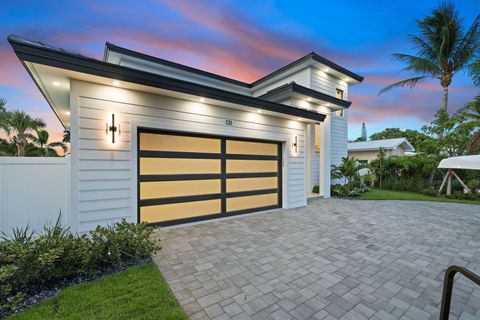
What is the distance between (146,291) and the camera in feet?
7.89

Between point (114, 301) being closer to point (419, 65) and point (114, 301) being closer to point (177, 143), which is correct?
point (177, 143)

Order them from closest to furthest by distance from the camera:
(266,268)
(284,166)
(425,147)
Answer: (266,268) < (284,166) < (425,147)

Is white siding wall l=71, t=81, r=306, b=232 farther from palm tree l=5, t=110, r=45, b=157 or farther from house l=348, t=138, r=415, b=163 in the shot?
house l=348, t=138, r=415, b=163

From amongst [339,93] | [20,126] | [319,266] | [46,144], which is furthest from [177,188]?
[46,144]

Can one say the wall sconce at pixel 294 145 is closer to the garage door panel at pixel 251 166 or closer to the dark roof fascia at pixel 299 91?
the garage door panel at pixel 251 166

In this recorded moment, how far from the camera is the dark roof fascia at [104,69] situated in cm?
296

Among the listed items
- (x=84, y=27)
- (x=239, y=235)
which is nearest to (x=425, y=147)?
(x=239, y=235)

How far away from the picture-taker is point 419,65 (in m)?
12.9

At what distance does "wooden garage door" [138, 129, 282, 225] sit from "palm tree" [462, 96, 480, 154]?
11.0 m

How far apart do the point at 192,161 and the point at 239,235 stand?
7.11ft

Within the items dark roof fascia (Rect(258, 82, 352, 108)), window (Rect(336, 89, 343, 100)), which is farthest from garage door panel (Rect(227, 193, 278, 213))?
window (Rect(336, 89, 343, 100))

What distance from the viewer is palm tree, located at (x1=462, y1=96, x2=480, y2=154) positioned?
33.2 feet

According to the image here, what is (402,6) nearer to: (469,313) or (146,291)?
(469,313)

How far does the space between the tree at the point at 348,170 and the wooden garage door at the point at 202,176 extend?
4287mm
